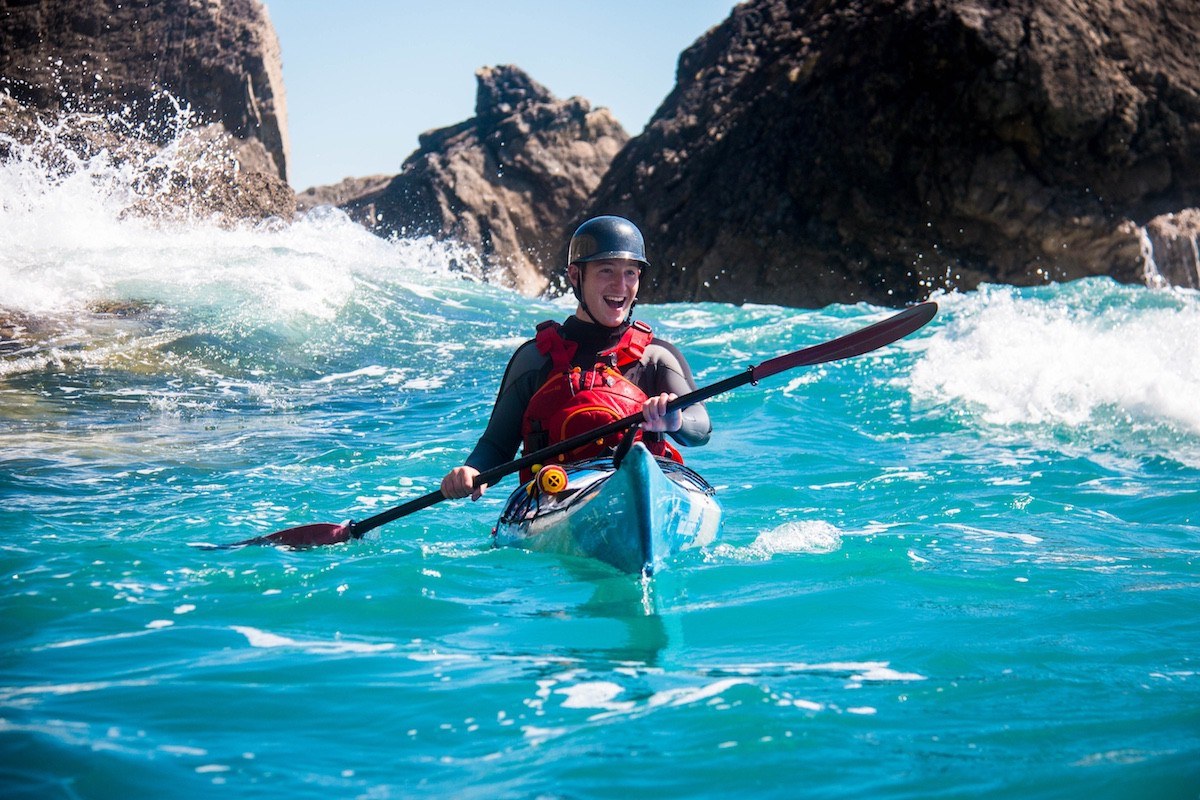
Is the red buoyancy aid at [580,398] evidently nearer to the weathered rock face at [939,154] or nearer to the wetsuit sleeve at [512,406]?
the wetsuit sleeve at [512,406]

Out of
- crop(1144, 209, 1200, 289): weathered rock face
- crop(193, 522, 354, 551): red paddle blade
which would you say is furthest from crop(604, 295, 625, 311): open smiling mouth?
crop(1144, 209, 1200, 289): weathered rock face

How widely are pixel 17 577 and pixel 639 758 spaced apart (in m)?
2.60

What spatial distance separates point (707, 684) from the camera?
8.87 ft

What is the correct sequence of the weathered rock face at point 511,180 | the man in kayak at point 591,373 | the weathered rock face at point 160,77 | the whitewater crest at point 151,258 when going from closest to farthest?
the man in kayak at point 591,373 < the whitewater crest at point 151,258 < the weathered rock face at point 160,77 < the weathered rock face at point 511,180

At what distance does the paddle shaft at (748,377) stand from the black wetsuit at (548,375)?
1.01 feet

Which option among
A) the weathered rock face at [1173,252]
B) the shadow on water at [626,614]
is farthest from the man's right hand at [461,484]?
the weathered rock face at [1173,252]

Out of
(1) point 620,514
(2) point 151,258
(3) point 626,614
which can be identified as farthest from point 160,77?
(3) point 626,614

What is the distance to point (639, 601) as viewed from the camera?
3.52 m

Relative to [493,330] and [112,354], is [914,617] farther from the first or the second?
[493,330]

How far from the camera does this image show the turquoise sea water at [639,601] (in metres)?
2.29

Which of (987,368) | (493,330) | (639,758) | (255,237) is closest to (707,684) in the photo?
(639,758)

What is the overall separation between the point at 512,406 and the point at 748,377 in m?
1.14

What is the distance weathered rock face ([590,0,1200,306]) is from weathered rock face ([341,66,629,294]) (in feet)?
32.0

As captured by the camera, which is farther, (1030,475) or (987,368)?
(987,368)
